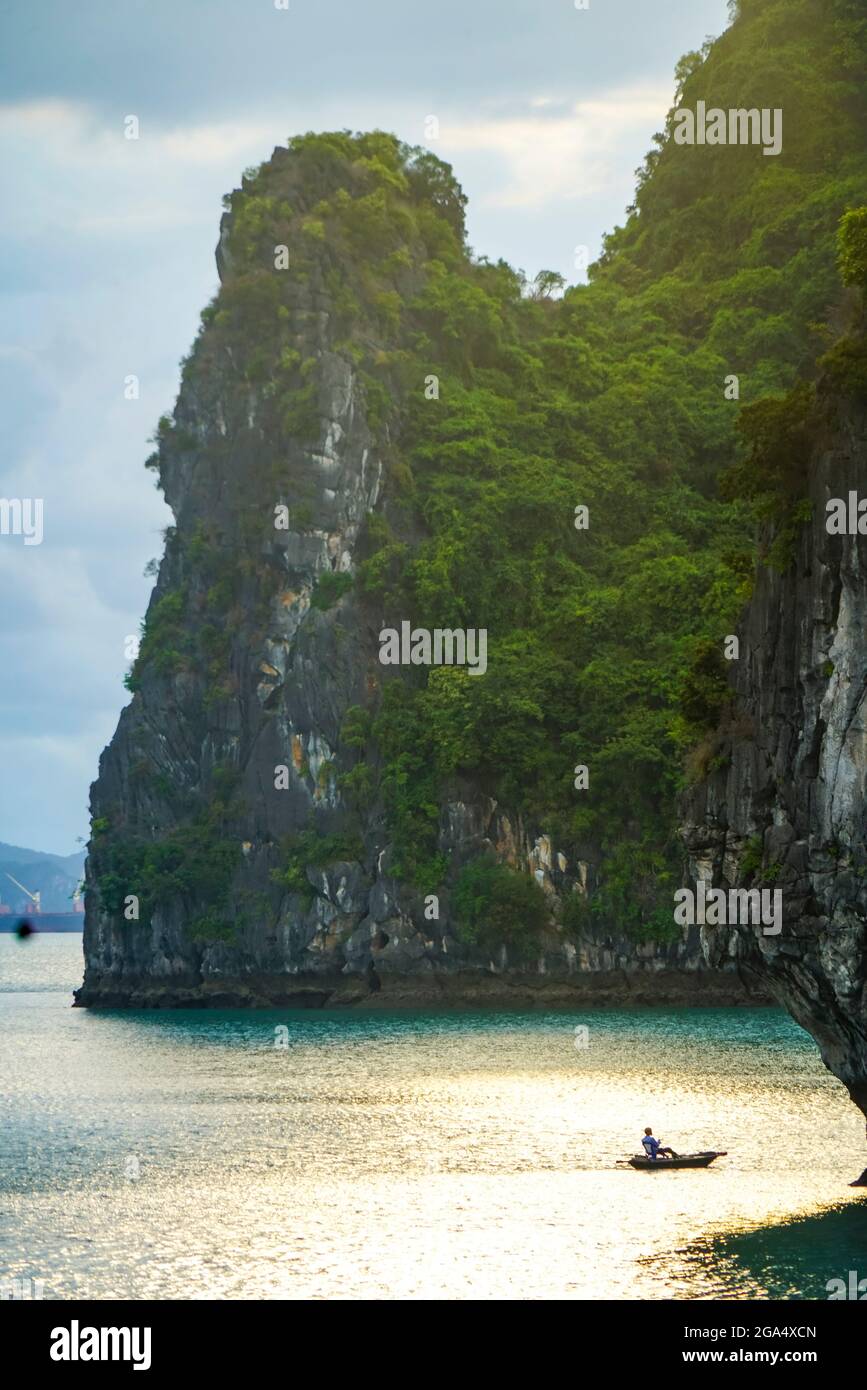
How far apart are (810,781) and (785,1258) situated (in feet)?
27.2

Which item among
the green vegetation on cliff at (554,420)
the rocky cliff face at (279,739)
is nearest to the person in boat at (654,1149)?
the green vegetation on cliff at (554,420)

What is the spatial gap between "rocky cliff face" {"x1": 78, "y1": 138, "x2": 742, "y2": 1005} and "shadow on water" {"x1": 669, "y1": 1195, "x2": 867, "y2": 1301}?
51.7 metres

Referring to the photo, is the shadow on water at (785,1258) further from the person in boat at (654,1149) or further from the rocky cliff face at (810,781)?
the person in boat at (654,1149)

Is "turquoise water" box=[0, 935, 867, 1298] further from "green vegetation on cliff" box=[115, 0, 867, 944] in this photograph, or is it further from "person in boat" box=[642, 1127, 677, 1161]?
"green vegetation on cliff" box=[115, 0, 867, 944]

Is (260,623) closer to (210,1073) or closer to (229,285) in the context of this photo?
(229,285)

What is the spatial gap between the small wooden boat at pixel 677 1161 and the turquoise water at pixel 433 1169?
0.34m

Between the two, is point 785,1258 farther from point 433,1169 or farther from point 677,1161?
point 433,1169

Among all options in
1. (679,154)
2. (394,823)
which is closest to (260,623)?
(394,823)

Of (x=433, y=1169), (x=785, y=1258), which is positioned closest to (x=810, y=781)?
(x=785, y=1258)

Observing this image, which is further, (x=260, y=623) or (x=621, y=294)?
(x=621, y=294)

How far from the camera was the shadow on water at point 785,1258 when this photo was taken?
27.0 metres

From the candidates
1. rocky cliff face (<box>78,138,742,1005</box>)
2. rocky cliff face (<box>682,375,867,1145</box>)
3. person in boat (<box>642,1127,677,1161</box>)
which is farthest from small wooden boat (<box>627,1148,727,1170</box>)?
rocky cliff face (<box>78,138,742,1005</box>)

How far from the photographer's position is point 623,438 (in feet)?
333

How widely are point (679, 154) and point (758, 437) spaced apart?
3536 inches
